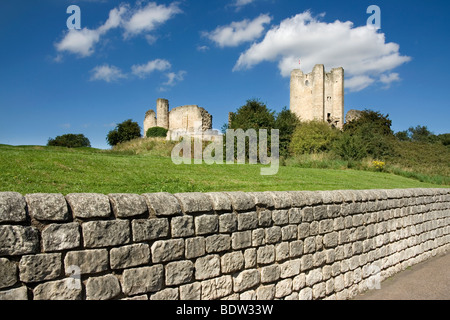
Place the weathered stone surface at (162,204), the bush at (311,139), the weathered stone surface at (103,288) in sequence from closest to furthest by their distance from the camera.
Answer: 1. the weathered stone surface at (103,288)
2. the weathered stone surface at (162,204)
3. the bush at (311,139)

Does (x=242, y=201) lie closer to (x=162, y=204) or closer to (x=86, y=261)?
(x=162, y=204)

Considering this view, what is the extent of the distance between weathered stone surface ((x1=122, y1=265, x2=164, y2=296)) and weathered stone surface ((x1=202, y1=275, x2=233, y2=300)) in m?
0.62

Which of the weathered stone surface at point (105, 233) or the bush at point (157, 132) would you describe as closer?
the weathered stone surface at point (105, 233)

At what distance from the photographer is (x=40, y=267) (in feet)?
9.07

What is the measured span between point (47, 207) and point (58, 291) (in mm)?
701

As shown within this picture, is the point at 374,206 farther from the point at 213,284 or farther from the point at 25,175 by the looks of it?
the point at 25,175

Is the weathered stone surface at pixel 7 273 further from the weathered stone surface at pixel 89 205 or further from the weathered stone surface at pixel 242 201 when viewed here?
the weathered stone surface at pixel 242 201

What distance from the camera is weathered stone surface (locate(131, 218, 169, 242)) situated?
10.9 feet

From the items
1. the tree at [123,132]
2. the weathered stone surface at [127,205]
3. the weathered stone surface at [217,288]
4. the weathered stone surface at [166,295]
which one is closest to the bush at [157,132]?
the tree at [123,132]

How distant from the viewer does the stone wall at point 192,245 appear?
9.06ft

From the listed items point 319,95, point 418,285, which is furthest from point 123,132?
point 418,285

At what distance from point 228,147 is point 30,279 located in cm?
1705

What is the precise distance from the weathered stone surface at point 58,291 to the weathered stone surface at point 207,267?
128 centimetres
